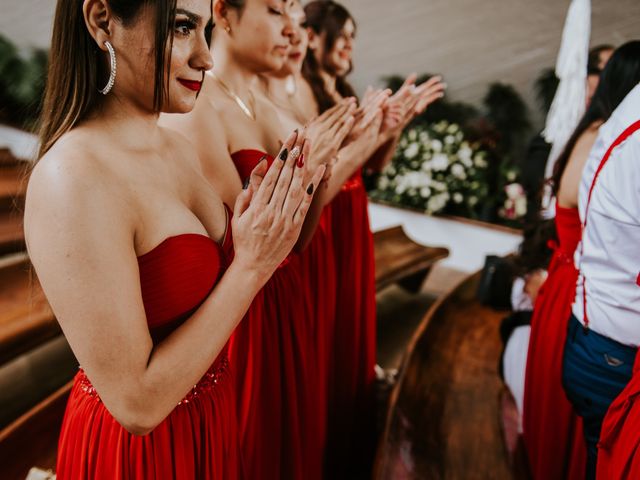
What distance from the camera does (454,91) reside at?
553cm

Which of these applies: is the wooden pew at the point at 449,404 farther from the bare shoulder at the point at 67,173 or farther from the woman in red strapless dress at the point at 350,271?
the bare shoulder at the point at 67,173

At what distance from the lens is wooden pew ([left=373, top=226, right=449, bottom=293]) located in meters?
3.55

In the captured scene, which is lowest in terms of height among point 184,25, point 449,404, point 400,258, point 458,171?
point 449,404

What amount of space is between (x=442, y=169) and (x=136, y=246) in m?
4.41

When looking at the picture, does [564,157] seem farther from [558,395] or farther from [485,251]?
[485,251]

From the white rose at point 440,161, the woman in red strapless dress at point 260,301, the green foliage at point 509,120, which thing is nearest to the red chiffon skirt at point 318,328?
the woman in red strapless dress at point 260,301

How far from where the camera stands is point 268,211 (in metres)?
1.00

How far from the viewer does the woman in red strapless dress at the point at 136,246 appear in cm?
81

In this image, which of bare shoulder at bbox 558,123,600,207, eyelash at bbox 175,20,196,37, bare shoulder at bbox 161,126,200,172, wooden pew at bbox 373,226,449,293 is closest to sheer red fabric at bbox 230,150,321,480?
bare shoulder at bbox 161,126,200,172

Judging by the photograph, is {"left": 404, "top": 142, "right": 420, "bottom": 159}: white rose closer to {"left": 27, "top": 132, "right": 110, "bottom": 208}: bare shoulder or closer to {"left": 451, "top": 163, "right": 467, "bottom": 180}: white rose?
{"left": 451, "top": 163, "right": 467, "bottom": 180}: white rose

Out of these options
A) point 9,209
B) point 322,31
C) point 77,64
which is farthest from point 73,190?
point 9,209

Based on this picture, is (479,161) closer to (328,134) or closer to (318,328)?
(318,328)

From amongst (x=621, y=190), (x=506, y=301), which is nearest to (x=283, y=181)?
(x=621, y=190)

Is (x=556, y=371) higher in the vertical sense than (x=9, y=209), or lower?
lower
